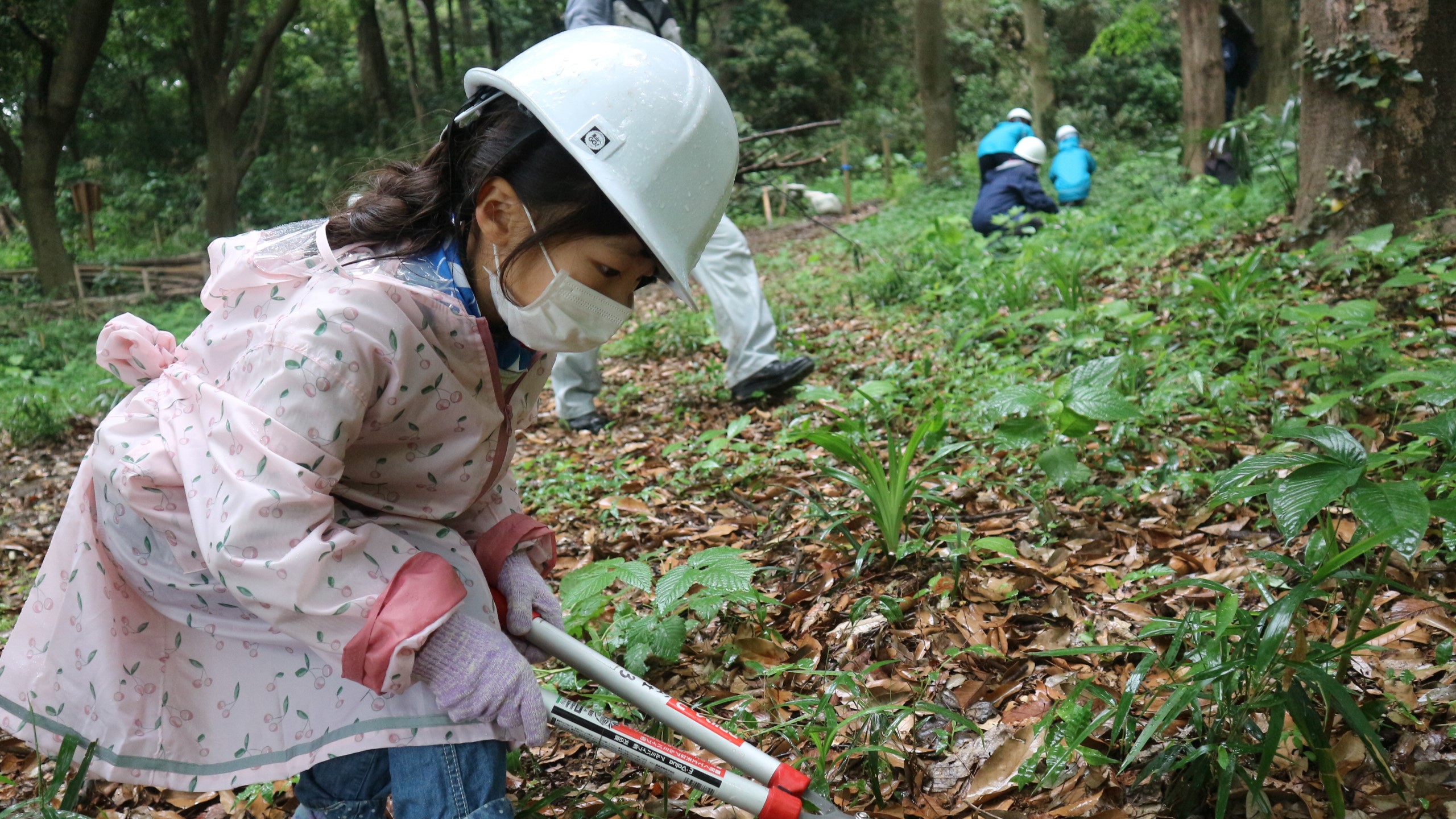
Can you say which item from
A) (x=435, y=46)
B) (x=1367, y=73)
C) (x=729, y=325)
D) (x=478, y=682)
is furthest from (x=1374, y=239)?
(x=435, y=46)

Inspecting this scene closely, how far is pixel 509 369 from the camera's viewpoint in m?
1.86

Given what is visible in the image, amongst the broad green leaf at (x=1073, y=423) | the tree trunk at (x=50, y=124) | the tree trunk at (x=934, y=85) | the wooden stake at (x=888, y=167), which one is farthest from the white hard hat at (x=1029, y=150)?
the tree trunk at (x=50, y=124)

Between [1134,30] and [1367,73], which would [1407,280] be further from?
[1134,30]

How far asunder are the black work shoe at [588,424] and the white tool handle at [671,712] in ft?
8.68

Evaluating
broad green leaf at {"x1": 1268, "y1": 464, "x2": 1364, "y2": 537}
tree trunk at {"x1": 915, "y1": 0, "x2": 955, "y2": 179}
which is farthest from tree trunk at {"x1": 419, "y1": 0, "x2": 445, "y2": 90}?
broad green leaf at {"x1": 1268, "y1": 464, "x2": 1364, "y2": 537}

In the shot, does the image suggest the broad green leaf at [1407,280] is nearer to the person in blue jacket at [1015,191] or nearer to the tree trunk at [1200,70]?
the person in blue jacket at [1015,191]

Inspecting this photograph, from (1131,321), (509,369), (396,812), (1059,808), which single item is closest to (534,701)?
(396,812)

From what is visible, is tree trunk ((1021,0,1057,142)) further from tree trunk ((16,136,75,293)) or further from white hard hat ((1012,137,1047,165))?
tree trunk ((16,136,75,293))

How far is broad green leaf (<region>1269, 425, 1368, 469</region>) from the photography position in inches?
60.4

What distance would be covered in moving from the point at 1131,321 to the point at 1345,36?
166cm

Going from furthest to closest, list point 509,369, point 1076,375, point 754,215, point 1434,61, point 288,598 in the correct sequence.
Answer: point 754,215 < point 1434,61 < point 1076,375 < point 509,369 < point 288,598

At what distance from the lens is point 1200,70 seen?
8.55m

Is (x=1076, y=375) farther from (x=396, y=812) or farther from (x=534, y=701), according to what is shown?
(x=396, y=812)

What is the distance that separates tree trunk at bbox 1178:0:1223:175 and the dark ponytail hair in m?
7.99
